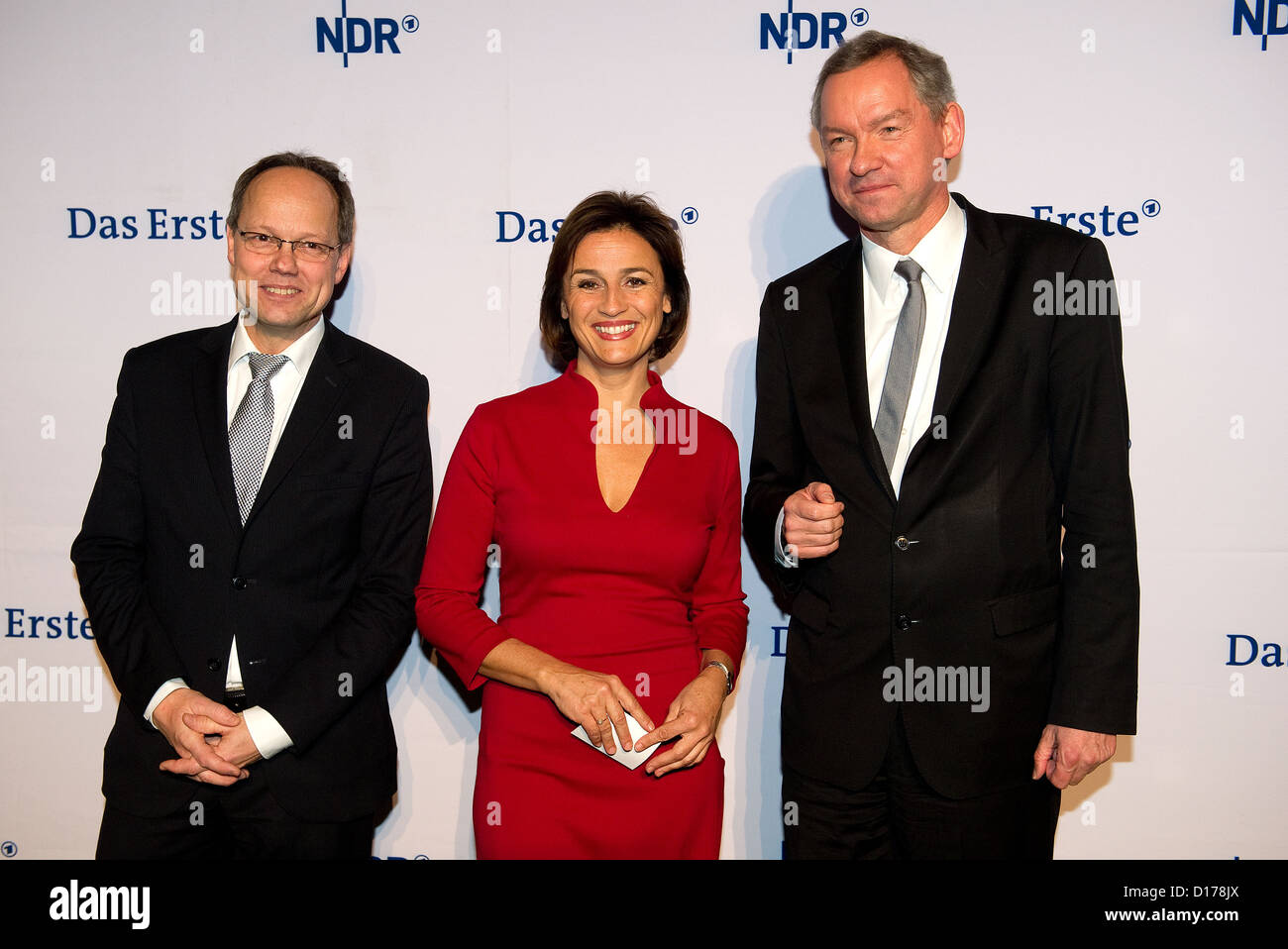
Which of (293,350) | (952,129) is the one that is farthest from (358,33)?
(952,129)

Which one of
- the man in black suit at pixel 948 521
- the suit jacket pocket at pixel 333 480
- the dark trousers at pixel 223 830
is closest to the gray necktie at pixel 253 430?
the suit jacket pocket at pixel 333 480

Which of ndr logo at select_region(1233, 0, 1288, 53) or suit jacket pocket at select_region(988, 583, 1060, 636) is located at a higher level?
ndr logo at select_region(1233, 0, 1288, 53)

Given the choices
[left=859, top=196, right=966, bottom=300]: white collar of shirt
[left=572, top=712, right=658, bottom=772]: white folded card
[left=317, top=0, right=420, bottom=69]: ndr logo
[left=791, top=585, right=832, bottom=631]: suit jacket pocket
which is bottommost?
[left=572, top=712, right=658, bottom=772]: white folded card

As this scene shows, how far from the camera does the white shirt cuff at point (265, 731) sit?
7.59 ft

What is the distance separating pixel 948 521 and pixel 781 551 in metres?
0.40

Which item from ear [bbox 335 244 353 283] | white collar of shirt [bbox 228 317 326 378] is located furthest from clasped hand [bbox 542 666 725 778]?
ear [bbox 335 244 353 283]

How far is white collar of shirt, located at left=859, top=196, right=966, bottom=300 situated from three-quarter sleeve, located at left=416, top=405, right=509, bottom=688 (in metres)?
1.06

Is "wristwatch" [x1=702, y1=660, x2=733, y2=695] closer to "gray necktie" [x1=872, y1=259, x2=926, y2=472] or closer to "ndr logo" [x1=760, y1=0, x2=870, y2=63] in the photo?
"gray necktie" [x1=872, y1=259, x2=926, y2=472]

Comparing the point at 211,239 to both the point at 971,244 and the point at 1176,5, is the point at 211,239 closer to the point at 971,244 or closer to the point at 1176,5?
the point at 971,244

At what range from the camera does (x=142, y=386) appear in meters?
2.48

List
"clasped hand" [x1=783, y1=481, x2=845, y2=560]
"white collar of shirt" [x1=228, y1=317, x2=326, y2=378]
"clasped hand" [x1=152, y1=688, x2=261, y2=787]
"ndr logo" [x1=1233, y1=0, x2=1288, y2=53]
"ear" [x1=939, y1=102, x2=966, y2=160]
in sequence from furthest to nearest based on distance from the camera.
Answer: "ndr logo" [x1=1233, y1=0, x2=1288, y2=53]
"white collar of shirt" [x1=228, y1=317, x2=326, y2=378]
"ear" [x1=939, y1=102, x2=966, y2=160]
"clasped hand" [x1=152, y1=688, x2=261, y2=787]
"clasped hand" [x1=783, y1=481, x2=845, y2=560]

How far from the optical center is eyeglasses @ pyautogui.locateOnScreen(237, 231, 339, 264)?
2488mm

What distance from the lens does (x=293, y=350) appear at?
8.35ft

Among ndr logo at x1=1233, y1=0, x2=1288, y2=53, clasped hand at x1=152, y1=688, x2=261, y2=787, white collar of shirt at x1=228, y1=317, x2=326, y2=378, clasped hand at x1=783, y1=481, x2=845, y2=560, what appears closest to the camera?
clasped hand at x1=783, y1=481, x2=845, y2=560
